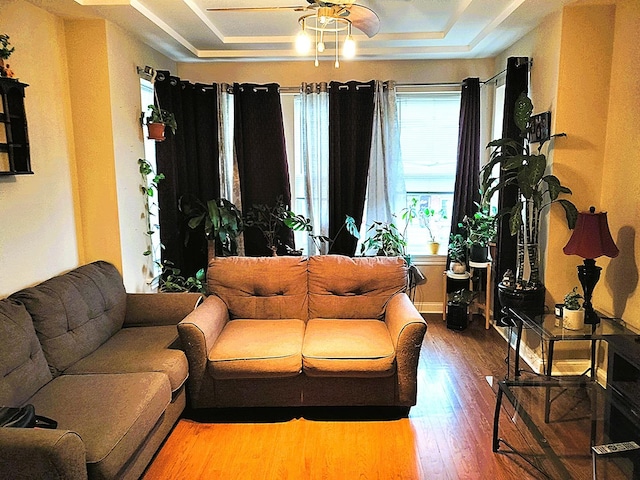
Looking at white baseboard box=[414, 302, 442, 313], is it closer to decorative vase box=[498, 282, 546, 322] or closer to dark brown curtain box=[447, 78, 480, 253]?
dark brown curtain box=[447, 78, 480, 253]

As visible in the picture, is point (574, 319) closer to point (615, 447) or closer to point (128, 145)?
point (615, 447)

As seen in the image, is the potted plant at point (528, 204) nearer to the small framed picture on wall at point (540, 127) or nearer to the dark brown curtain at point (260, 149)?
the small framed picture on wall at point (540, 127)

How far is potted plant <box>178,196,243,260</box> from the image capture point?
4484mm

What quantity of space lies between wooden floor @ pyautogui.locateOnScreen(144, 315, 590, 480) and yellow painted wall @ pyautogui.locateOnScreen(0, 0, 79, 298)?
138cm

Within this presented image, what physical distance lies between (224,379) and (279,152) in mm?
2596

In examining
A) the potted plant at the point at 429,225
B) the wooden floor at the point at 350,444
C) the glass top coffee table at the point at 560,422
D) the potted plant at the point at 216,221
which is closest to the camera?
the glass top coffee table at the point at 560,422

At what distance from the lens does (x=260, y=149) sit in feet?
15.8

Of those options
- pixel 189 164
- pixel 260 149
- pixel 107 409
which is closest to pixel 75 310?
pixel 107 409

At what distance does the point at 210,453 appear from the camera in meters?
2.65

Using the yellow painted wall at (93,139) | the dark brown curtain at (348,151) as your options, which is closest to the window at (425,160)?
the dark brown curtain at (348,151)

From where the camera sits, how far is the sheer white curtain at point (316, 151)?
188 inches

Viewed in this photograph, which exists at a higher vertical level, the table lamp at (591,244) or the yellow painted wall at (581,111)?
the yellow painted wall at (581,111)

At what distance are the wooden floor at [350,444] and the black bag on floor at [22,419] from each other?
67 cm

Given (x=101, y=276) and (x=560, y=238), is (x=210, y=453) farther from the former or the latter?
(x=560, y=238)
